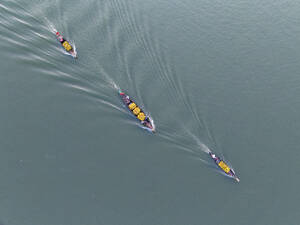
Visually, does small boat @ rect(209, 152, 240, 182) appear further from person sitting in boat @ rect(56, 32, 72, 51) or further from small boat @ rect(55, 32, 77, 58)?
person sitting in boat @ rect(56, 32, 72, 51)

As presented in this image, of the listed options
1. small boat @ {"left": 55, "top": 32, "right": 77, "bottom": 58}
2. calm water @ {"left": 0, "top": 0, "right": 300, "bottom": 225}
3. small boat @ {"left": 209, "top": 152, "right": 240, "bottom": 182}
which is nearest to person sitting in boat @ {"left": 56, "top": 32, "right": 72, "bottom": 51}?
small boat @ {"left": 55, "top": 32, "right": 77, "bottom": 58}

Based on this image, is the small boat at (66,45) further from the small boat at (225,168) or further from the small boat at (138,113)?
the small boat at (225,168)

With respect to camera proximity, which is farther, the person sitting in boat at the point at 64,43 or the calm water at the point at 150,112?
the person sitting in boat at the point at 64,43

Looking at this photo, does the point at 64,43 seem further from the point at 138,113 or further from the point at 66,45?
the point at 138,113

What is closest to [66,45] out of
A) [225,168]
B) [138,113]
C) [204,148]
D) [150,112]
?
[138,113]

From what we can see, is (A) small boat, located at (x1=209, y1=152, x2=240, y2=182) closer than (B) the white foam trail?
Yes

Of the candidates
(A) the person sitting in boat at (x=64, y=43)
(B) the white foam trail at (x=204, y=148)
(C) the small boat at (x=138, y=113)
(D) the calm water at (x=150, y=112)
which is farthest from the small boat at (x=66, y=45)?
(B) the white foam trail at (x=204, y=148)
